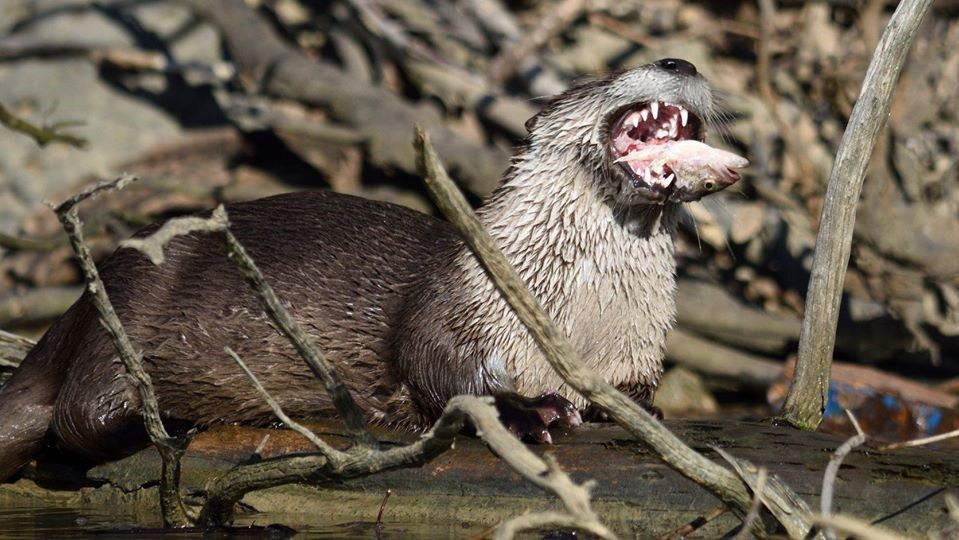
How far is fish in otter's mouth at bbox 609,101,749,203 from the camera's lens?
2.99 metres

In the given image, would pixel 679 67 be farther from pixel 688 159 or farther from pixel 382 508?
pixel 382 508

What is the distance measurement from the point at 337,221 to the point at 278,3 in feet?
11.2

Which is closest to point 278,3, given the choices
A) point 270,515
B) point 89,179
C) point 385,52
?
point 385,52

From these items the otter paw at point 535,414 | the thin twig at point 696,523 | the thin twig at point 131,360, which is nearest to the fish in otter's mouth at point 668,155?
the otter paw at point 535,414

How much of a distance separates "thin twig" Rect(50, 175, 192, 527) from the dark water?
0.20 feet

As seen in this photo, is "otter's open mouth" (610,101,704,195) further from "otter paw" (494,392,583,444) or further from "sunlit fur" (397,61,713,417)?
"otter paw" (494,392,583,444)

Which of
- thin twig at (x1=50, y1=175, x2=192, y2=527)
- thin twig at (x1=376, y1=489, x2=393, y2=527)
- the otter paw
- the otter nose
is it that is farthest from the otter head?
thin twig at (x1=50, y1=175, x2=192, y2=527)

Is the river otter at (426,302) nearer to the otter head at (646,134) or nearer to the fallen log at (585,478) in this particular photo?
the otter head at (646,134)

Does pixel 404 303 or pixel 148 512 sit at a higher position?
pixel 404 303

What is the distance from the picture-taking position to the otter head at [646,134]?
9.94 ft

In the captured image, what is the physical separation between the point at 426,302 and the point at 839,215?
944 mm

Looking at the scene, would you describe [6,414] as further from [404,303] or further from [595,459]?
[595,459]

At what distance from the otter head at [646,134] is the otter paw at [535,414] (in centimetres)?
50

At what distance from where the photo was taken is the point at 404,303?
11.1 ft
